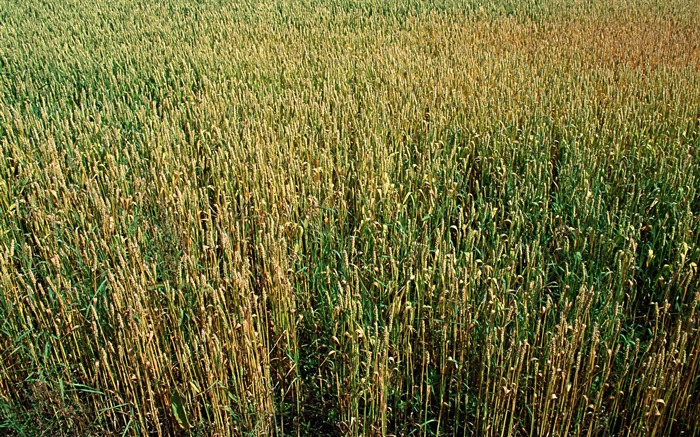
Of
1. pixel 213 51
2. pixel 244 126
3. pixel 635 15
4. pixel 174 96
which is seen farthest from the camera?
pixel 635 15

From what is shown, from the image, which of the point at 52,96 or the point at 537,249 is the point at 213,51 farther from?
the point at 537,249

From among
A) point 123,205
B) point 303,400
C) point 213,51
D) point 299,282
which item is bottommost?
point 303,400

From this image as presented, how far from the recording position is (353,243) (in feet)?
7.55

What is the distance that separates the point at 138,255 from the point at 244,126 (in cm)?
187

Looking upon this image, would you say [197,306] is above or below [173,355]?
above

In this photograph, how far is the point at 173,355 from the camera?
235 centimetres

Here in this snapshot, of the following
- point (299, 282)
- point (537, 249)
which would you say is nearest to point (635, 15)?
point (537, 249)

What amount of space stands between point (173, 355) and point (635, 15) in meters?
8.96

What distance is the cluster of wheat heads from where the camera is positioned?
6.58ft

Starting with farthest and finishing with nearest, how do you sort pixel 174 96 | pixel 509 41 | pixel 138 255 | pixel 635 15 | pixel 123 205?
1. pixel 635 15
2. pixel 509 41
3. pixel 174 96
4. pixel 123 205
5. pixel 138 255

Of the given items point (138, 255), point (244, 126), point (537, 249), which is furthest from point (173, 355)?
point (244, 126)

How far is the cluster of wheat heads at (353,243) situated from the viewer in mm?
2006

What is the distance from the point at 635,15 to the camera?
890 cm

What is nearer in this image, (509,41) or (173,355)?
(173,355)
